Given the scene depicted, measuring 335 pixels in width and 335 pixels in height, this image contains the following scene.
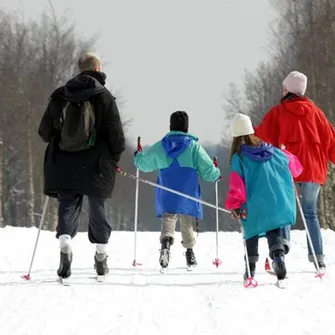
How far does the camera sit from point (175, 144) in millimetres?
7602

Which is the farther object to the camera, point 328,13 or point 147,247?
point 328,13

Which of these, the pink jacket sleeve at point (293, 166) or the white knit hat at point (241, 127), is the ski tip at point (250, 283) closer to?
the pink jacket sleeve at point (293, 166)

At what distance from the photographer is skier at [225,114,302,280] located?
583cm

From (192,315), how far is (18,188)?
29.0 meters

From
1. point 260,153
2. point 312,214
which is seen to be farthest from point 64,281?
point 312,214

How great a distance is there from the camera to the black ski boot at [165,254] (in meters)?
7.35

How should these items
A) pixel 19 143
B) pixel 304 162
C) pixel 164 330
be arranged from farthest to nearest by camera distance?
1. pixel 19 143
2. pixel 304 162
3. pixel 164 330

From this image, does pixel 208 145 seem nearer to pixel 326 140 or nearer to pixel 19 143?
pixel 19 143

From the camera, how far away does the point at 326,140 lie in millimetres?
7125

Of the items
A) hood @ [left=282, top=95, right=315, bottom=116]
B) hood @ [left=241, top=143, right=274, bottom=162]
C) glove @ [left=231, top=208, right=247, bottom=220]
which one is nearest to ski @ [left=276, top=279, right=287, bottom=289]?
glove @ [left=231, top=208, right=247, bottom=220]

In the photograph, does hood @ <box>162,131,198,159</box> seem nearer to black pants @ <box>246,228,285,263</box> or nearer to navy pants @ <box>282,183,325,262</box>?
navy pants @ <box>282,183,325,262</box>

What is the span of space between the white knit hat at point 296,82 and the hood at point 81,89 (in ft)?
7.25

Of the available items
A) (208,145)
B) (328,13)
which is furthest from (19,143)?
(208,145)

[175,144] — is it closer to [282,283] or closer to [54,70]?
[282,283]
